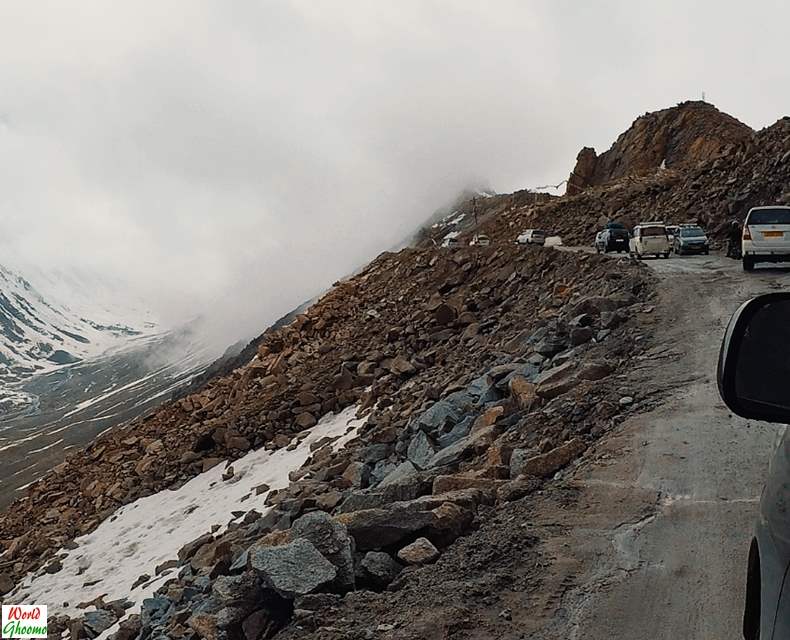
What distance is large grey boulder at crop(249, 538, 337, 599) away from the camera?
17.3ft

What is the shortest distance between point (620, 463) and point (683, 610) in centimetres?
262

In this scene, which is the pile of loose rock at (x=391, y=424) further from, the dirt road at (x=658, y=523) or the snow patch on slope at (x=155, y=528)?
the dirt road at (x=658, y=523)

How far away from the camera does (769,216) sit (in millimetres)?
18641

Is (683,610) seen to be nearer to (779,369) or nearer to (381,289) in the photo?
(779,369)

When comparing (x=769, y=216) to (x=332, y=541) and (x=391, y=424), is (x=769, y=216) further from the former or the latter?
(x=332, y=541)

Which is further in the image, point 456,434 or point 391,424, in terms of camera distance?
point 391,424

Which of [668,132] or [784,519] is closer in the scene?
[784,519]

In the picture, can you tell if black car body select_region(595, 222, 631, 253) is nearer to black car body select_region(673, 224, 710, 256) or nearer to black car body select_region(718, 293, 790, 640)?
black car body select_region(673, 224, 710, 256)

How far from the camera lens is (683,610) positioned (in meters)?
4.53

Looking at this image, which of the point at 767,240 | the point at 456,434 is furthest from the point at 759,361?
the point at 767,240

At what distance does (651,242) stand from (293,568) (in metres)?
22.1

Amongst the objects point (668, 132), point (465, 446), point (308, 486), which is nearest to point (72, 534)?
point (308, 486)

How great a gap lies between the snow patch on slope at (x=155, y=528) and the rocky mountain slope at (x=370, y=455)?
0.08 meters

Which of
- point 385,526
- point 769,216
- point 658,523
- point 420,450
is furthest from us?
point 769,216
